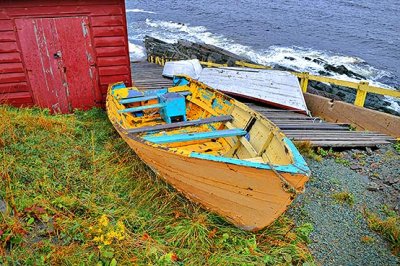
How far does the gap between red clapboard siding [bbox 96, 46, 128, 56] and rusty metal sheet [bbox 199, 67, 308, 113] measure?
11.7ft

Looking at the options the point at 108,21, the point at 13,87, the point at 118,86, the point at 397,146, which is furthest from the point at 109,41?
the point at 397,146

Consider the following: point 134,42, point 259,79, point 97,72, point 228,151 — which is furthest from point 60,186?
point 134,42

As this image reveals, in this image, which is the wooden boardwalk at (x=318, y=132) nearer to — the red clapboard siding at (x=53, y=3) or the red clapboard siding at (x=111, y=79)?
the red clapboard siding at (x=111, y=79)

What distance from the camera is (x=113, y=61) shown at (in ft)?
25.9

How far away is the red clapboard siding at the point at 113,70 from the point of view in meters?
7.91

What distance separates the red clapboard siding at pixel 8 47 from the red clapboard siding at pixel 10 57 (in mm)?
87

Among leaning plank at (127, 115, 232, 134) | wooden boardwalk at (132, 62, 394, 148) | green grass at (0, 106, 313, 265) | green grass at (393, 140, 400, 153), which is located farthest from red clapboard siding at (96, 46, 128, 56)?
green grass at (393, 140, 400, 153)

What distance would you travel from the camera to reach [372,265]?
13.8 feet

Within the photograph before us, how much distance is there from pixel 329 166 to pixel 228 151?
2245mm

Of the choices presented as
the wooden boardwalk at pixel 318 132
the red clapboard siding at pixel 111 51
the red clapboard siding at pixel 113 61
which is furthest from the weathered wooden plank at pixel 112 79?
the wooden boardwalk at pixel 318 132

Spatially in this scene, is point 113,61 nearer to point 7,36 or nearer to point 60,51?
point 60,51

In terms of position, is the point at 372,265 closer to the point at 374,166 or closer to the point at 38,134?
the point at 374,166

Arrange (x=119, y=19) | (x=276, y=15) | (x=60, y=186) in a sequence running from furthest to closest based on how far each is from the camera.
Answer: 1. (x=276, y=15)
2. (x=119, y=19)
3. (x=60, y=186)

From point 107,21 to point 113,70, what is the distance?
119 centimetres
